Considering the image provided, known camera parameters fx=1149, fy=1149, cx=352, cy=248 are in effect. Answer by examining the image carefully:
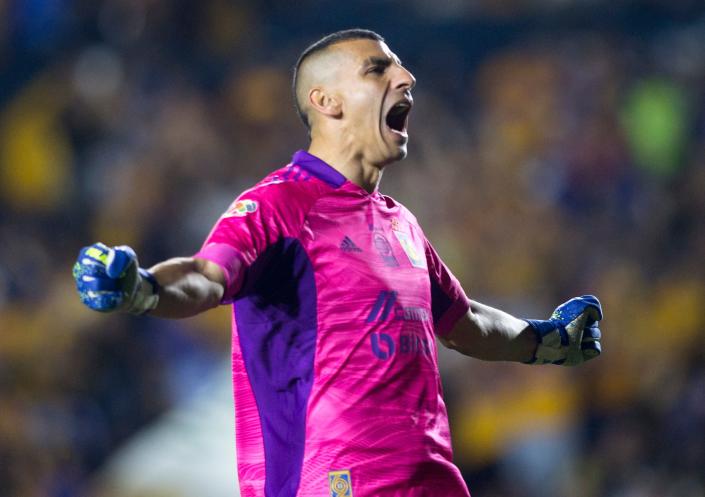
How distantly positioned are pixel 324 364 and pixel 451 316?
33.0 inches

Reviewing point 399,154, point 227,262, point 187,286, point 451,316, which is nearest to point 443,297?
point 451,316

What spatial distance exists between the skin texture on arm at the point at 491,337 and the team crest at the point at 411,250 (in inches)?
16.7

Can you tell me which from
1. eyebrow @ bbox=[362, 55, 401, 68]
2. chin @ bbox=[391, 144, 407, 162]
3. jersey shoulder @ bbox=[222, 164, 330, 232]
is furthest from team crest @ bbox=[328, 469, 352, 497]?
eyebrow @ bbox=[362, 55, 401, 68]

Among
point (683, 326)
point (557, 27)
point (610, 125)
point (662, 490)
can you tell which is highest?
point (557, 27)

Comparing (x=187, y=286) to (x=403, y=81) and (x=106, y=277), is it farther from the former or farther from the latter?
(x=403, y=81)

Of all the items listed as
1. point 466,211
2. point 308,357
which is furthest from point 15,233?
point 308,357

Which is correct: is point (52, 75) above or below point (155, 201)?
above

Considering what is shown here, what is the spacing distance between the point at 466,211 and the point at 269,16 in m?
2.45

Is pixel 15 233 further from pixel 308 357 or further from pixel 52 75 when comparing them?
pixel 308 357

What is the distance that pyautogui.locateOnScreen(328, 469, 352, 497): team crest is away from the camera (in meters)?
3.34

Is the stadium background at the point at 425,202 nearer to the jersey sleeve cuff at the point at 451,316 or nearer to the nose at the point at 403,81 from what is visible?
the jersey sleeve cuff at the point at 451,316

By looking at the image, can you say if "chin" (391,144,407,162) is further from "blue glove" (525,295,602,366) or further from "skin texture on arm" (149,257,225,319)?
"skin texture on arm" (149,257,225,319)

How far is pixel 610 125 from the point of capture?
8914 mm

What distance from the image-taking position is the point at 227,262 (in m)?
3.17
